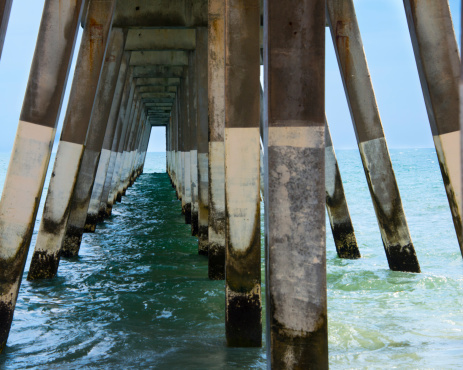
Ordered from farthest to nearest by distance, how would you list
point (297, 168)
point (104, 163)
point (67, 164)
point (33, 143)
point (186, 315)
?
point (104, 163)
point (67, 164)
point (186, 315)
point (33, 143)
point (297, 168)

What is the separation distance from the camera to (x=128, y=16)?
9148mm

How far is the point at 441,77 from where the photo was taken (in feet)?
15.0

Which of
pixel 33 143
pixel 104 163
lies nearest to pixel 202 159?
pixel 104 163

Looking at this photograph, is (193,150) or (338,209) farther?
(193,150)

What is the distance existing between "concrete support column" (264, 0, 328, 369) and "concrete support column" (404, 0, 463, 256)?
2.19 meters

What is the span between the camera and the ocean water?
12.6 ft

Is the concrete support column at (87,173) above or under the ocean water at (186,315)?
above

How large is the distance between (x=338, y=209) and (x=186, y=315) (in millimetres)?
3410

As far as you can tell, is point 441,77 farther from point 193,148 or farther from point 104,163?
point 104,163

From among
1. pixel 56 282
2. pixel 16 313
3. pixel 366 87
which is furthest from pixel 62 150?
pixel 366 87

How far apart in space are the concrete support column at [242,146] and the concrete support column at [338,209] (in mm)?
3371

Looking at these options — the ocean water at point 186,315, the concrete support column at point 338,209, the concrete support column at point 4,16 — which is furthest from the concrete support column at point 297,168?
the concrete support column at point 338,209

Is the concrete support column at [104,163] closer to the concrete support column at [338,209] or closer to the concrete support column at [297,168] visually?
the concrete support column at [338,209]

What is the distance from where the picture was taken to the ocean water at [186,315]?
384 cm
